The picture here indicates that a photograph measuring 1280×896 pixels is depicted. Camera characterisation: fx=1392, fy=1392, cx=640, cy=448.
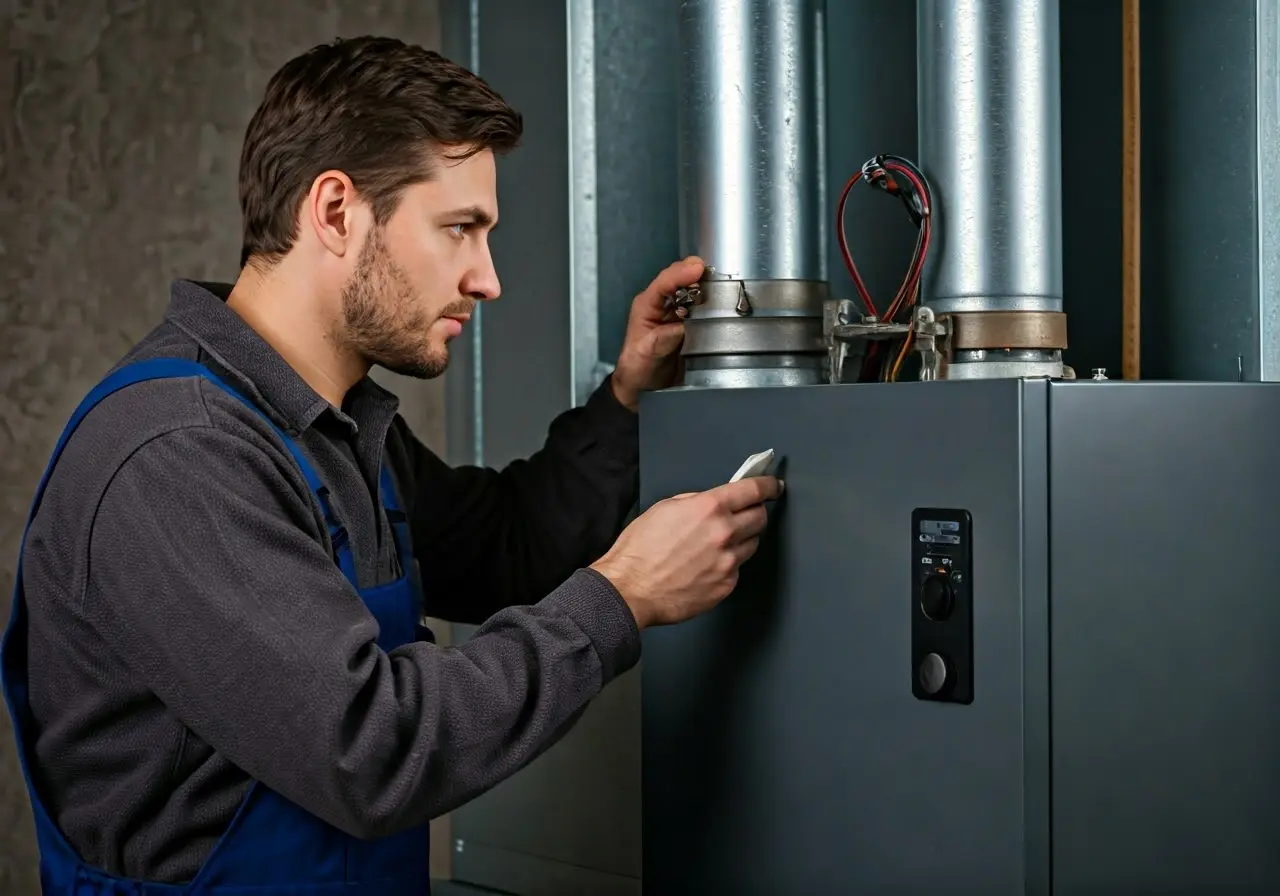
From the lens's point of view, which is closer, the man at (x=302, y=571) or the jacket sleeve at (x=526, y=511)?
the man at (x=302, y=571)

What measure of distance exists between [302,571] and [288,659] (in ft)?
0.28

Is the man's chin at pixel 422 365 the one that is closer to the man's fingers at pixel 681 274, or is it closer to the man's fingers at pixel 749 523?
the man's fingers at pixel 681 274

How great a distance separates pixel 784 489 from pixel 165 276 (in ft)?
4.85

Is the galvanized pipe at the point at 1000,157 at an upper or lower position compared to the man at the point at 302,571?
upper

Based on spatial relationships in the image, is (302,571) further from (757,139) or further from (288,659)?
(757,139)

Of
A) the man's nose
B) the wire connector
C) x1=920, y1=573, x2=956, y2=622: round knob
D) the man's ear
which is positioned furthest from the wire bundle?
the man's ear

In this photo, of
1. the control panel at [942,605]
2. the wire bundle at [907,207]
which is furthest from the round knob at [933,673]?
the wire bundle at [907,207]

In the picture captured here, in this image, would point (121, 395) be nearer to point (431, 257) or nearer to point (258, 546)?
point (258, 546)

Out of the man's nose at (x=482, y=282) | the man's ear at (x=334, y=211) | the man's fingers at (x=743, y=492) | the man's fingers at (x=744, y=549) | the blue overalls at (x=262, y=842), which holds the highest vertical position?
the man's ear at (x=334, y=211)

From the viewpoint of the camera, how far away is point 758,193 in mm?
1454

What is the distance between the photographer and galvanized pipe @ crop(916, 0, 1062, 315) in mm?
1318

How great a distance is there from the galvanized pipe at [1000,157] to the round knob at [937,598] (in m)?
0.28

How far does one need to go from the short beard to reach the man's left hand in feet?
0.96

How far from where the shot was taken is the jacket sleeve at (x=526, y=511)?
5.79 ft
